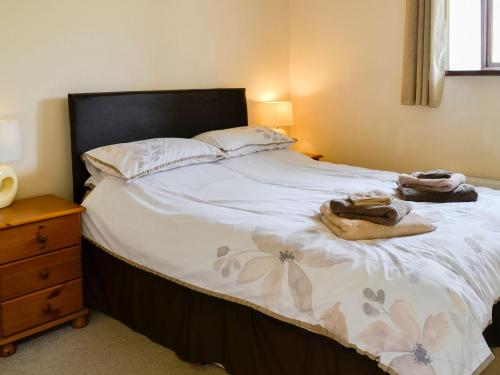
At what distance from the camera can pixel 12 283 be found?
92.4 inches

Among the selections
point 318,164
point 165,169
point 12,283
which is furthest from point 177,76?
point 12,283

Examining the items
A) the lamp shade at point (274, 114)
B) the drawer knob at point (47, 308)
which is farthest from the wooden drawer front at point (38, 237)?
the lamp shade at point (274, 114)

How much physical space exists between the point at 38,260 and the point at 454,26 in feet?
9.81

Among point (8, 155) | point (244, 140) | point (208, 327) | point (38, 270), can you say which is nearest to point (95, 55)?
point (8, 155)

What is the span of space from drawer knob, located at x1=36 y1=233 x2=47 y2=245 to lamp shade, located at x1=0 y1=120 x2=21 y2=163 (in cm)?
42

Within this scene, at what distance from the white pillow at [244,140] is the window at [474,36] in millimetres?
1257

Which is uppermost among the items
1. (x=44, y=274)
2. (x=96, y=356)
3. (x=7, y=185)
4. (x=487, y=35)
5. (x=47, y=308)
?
(x=487, y=35)

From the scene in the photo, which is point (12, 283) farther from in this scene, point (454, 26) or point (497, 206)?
point (454, 26)

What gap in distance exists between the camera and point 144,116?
3.23m

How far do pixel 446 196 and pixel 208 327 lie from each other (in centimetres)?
130

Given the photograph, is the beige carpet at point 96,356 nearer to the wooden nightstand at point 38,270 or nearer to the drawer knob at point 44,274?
the wooden nightstand at point 38,270

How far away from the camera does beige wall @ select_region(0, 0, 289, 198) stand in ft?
9.01

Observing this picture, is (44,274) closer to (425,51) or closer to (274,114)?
(274,114)

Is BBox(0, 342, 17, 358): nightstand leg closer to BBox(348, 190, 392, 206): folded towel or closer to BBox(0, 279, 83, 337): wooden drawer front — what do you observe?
BBox(0, 279, 83, 337): wooden drawer front
